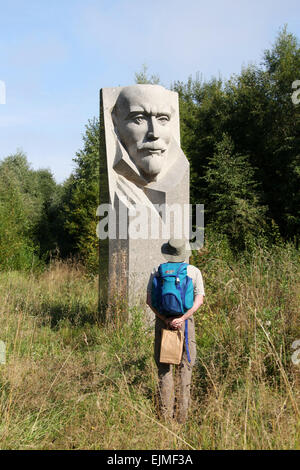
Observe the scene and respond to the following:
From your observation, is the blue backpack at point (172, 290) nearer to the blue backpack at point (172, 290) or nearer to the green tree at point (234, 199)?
the blue backpack at point (172, 290)

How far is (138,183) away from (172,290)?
10.7ft

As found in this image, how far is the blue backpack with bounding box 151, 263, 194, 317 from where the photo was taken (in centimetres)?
292

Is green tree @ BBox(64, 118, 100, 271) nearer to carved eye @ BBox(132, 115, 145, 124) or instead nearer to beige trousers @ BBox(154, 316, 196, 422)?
carved eye @ BBox(132, 115, 145, 124)

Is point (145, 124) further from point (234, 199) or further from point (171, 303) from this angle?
point (234, 199)

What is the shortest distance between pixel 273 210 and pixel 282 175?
120cm

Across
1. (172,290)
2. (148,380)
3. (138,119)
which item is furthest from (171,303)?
(138,119)

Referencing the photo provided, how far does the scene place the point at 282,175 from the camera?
14.2m

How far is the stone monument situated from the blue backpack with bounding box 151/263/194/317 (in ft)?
7.73

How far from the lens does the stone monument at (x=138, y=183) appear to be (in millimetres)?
5469

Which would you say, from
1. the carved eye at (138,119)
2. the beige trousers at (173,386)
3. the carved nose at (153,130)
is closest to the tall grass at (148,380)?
the beige trousers at (173,386)

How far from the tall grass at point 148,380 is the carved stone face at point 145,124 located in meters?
1.52

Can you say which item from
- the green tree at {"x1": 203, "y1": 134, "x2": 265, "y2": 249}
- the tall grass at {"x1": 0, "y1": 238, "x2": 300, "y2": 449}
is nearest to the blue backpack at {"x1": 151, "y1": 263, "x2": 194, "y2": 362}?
the tall grass at {"x1": 0, "y1": 238, "x2": 300, "y2": 449}

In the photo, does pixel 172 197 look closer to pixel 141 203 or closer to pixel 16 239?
pixel 141 203

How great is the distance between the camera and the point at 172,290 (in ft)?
9.59
